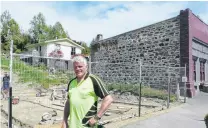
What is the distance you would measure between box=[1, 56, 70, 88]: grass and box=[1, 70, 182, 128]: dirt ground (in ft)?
0.91

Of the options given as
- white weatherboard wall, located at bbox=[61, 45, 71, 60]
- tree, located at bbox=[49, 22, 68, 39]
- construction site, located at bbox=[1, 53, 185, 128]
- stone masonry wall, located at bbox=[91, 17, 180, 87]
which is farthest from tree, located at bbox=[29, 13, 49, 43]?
construction site, located at bbox=[1, 53, 185, 128]

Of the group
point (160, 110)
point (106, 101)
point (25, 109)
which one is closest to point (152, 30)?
point (160, 110)

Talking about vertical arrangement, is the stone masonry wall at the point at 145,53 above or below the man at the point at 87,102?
above

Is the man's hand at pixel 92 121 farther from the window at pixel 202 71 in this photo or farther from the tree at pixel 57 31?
the tree at pixel 57 31

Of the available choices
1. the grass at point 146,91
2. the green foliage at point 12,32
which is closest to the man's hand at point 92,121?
the grass at point 146,91

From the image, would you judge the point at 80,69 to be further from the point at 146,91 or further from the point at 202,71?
the point at 202,71

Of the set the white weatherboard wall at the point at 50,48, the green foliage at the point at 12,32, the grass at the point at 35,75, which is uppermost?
the green foliage at the point at 12,32

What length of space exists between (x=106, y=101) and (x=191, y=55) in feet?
44.4

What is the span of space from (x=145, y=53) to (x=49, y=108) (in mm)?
8465

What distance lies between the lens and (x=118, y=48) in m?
20.5

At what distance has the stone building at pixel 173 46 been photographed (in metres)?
15.7

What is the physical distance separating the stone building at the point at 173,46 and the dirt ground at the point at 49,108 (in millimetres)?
3557

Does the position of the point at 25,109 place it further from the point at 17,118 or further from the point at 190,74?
the point at 190,74

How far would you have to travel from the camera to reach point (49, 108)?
40.4ft
